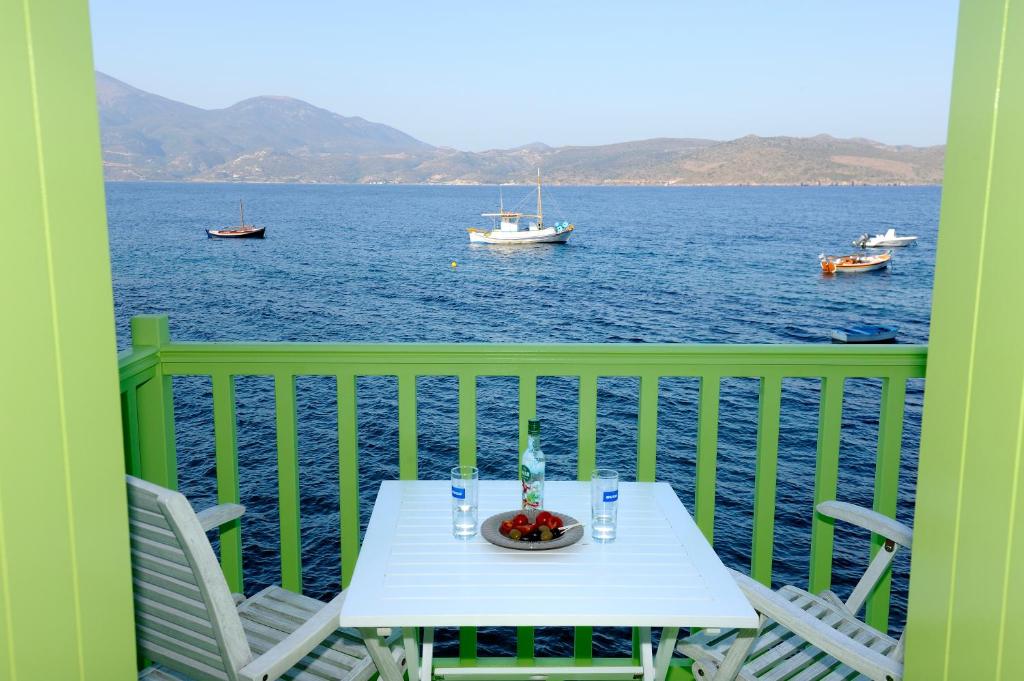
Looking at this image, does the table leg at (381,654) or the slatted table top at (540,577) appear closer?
the slatted table top at (540,577)

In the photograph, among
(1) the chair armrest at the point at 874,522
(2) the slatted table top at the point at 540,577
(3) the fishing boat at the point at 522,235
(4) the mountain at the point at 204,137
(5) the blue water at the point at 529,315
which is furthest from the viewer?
(4) the mountain at the point at 204,137

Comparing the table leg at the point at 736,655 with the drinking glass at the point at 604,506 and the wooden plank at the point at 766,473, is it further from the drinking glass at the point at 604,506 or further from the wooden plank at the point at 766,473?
the wooden plank at the point at 766,473

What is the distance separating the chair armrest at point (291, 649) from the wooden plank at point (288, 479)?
983 mm

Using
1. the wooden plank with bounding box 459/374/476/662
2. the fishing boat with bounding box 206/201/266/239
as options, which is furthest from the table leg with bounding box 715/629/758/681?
the fishing boat with bounding box 206/201/266/239

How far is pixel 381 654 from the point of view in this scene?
1.99 m

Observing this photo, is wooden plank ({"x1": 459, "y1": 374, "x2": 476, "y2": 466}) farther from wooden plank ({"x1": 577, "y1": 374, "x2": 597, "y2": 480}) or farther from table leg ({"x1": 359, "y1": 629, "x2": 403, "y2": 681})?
table leg ({"x1": 359, "y1": 629, "x2": 403, "y2": 681})

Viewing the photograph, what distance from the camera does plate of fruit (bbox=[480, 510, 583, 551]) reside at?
2014mm

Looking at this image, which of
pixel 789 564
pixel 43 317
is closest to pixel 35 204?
pixel 43 317

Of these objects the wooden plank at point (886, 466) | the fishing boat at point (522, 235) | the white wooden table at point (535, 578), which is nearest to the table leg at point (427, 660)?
the white wooden table at point (535, 578)

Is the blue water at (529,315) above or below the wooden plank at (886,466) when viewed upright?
below

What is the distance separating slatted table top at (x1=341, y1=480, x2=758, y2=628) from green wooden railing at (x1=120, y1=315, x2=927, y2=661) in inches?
20.0

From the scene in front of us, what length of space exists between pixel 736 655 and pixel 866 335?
30.3 metres

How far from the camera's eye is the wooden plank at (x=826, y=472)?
2.79 meters

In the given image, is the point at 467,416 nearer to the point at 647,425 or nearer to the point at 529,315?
the point at 647,425
